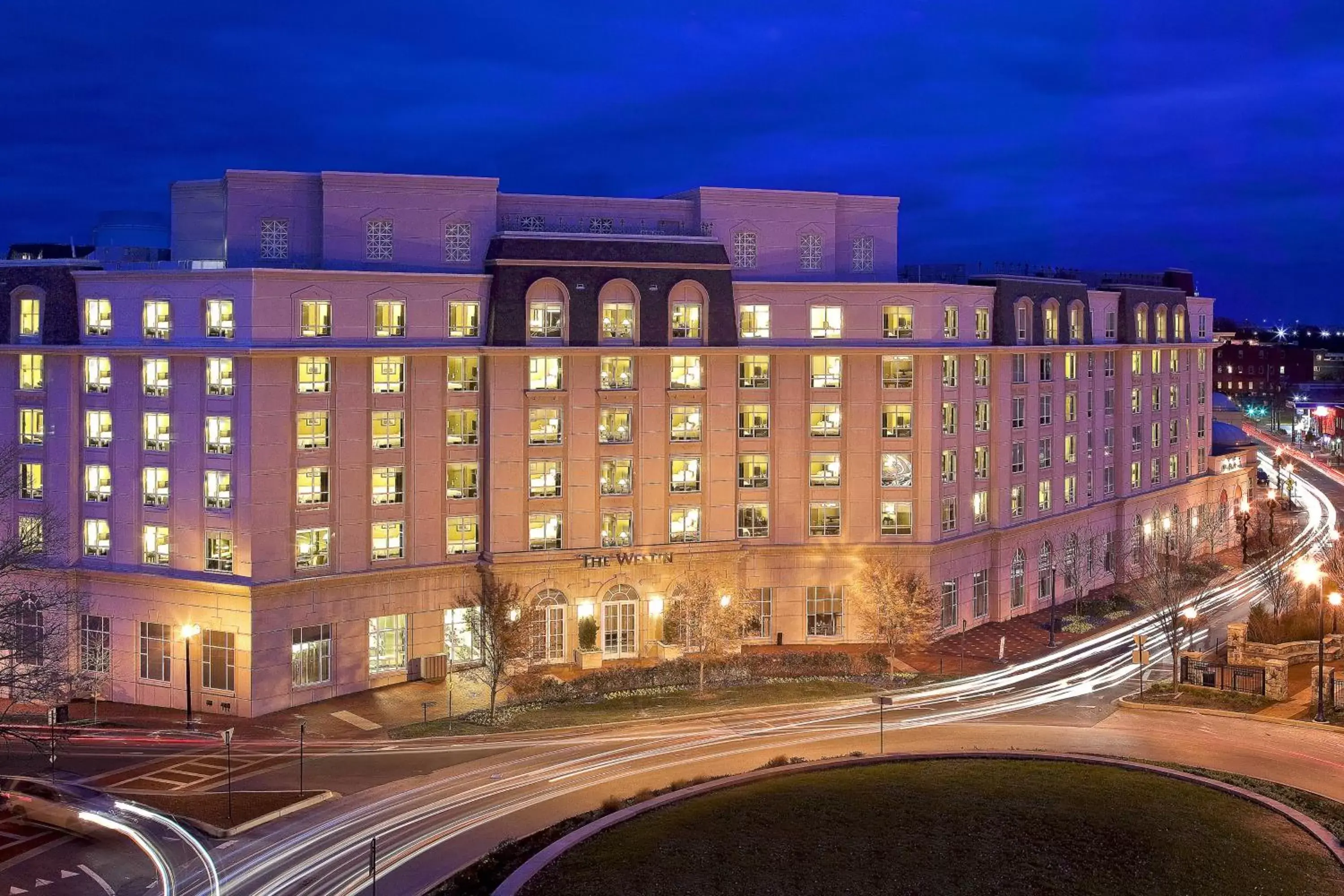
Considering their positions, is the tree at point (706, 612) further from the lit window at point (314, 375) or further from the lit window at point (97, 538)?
the lit window at point (97, 538)

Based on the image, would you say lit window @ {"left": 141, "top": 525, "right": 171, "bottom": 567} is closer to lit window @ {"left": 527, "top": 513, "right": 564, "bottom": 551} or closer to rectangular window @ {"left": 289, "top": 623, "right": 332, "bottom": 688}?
rectangular window @ {"left": 289, "top": 623, "right": 332, "bottom": 688}

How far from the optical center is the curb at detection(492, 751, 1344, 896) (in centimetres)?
3309

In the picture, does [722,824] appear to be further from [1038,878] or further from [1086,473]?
[1086,473]

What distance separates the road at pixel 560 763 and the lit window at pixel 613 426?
16.1m

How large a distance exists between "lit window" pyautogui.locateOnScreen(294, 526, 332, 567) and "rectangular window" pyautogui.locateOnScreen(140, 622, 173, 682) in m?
5.65

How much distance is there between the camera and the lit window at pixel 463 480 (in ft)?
205

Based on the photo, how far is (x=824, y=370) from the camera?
68.7 m

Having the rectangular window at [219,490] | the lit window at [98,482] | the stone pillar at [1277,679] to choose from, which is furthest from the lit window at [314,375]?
the stone pillar at [1277,679]

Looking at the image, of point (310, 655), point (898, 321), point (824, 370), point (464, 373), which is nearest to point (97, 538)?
point (310, 655)

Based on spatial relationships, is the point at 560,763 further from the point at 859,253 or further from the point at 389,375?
the point at 859,253

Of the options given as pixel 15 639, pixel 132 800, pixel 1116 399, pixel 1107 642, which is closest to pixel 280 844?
pixel 132 800

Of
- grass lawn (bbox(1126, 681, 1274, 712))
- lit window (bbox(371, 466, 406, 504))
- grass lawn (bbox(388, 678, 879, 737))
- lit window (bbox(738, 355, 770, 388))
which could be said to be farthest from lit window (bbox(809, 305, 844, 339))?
grass lawn (bbox(1126, 681, 1274, 712))

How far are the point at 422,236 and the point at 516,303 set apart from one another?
581 centimetres

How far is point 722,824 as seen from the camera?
35219 mm
